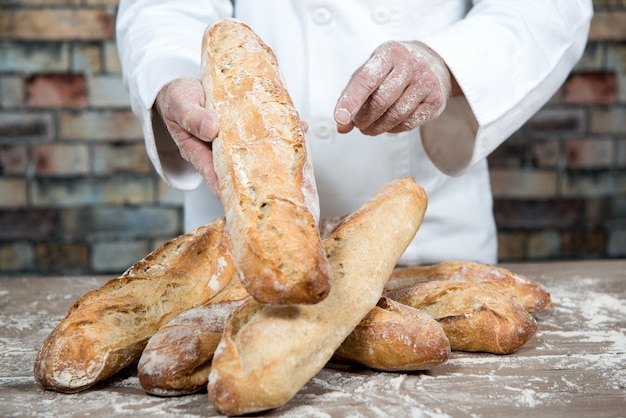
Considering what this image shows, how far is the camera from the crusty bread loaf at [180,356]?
86cm

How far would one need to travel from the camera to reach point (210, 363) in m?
0.89

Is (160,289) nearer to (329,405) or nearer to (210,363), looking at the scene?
(210,363)

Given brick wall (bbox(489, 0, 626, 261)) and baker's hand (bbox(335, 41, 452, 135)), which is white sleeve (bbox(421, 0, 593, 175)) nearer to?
baker's hand (bbox(335, 41, 452, 135))

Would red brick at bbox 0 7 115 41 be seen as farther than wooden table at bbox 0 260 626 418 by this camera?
Yes

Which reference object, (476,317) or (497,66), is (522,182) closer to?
(497,66)

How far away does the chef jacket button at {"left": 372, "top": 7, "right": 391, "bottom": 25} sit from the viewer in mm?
1473

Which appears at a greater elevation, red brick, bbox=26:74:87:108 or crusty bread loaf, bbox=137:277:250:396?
red brick, bbox=26:74:87:108

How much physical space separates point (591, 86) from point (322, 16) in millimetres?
1221

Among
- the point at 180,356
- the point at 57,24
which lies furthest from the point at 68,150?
the point at 180,356

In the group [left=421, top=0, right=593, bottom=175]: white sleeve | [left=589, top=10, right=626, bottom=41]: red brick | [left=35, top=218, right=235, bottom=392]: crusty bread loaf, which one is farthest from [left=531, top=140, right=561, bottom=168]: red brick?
[left=35, top=218, right=235, bottom=392]: crusty bread loaf

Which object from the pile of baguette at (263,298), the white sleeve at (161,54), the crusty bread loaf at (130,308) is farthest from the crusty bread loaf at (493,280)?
the white sleeve at (161,54)

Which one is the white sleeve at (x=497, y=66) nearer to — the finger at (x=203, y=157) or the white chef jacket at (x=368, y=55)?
the white chef jacket at (x=368, y=55)

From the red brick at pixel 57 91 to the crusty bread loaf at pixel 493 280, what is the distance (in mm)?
1384

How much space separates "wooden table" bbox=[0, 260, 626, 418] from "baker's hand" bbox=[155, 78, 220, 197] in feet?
0.99
